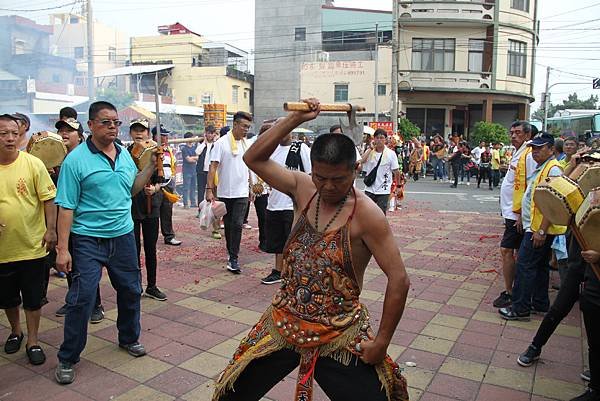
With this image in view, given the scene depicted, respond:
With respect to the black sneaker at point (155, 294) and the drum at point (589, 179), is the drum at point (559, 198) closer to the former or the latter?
the drum at point (589, 179)

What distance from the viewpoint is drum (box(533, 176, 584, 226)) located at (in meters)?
3.38

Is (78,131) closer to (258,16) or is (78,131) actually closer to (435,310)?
(435,310)

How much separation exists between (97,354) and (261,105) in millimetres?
35411

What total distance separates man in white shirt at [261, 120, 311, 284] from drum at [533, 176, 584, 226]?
3.04m

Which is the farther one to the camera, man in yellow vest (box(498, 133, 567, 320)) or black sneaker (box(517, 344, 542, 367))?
man in yellow vest (box(498, 133, 567, 320))

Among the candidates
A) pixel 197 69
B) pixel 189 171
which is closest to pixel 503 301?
pixel 189 171

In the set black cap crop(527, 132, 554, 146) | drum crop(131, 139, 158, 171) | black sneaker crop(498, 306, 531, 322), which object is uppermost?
black cap crop(527, 132, 554, 146)

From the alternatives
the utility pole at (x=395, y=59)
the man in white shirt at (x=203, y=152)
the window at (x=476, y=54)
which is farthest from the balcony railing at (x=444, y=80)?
the man in white shirt at (x=203, y=152)

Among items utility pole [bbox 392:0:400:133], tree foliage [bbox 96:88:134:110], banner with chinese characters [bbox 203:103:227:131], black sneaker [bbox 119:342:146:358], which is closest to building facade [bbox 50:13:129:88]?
tree foliage [bbox 96:88:134:110]

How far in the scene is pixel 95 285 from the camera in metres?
3.78

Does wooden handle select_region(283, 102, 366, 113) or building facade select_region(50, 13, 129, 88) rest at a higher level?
building facade select_region(50, 13, 129, 88)

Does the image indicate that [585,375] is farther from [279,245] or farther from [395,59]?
[395,59]

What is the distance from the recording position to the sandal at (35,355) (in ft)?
13.0

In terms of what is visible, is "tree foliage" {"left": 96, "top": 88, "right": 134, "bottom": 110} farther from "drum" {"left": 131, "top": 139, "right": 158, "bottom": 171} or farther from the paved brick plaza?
"drum" {"left": 131, "top": 139, "right": 158, "bottom": 171}
